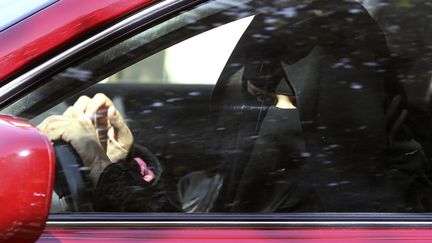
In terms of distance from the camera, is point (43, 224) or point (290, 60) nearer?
point (43, 224)

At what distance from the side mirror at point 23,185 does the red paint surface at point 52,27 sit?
0.28 meters

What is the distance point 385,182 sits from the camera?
1.49m

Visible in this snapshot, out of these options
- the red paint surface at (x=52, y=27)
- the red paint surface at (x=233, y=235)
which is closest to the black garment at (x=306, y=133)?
the red paint surface at (x=233, y=235)

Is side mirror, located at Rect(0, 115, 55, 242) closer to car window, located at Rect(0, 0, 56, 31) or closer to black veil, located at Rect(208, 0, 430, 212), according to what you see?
car window, located at Rect(0, 0, 56, 31)

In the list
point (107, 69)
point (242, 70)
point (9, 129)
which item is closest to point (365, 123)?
point (242, 70)

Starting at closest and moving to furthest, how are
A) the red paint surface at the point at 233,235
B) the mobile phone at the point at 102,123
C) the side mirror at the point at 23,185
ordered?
the side mirror at the point at 23,185 < the red paint surface at the point at 233,235 < the mobile phone at the point at 102,123

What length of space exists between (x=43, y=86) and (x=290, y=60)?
593 mm

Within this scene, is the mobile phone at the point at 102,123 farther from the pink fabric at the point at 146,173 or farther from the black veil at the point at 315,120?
the black veil at the point at 315,120

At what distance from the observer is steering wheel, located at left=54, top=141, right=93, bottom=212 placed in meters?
1.34

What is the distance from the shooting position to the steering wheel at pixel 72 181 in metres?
1.34

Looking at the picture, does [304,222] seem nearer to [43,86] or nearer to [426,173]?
[426,173]

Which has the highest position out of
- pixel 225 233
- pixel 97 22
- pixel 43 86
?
pixel 97 22

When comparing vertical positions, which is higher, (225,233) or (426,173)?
(225,233)

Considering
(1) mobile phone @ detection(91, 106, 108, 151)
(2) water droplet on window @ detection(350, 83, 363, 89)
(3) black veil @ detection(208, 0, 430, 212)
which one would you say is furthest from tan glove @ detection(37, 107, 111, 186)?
(2) water droplet on window @ detection(350, 83, 363, 89)
